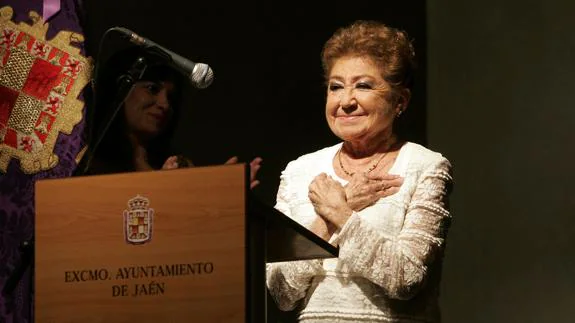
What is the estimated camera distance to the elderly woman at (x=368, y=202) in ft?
9.18

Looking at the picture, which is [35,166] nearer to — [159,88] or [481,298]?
[159,88]

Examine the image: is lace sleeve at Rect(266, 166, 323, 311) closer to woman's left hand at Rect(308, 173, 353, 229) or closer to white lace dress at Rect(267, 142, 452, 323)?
white lace dress at Rect(267, 142, 452, 323)

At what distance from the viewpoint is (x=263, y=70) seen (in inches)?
152

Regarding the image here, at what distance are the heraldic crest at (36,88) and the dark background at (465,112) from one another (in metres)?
0.46

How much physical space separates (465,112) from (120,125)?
1.36m

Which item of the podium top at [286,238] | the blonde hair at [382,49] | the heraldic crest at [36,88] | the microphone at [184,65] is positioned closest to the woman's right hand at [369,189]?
the blonde hair at [382,49]

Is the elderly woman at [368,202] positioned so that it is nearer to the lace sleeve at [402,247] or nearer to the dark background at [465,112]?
the lace sleeve at [402,247]

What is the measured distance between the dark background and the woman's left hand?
0.76 meters

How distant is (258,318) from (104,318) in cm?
35

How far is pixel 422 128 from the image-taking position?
12.2 feet

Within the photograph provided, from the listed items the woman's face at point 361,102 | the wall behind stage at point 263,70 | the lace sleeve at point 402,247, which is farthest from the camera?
the wall behind stage at point 263,70

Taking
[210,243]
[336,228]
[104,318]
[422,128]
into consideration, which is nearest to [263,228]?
[210,243]

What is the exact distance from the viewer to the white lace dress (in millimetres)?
2777

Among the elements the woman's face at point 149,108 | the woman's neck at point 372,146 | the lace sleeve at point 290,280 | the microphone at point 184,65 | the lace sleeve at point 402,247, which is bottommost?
the lace sleeve at point 290,280
